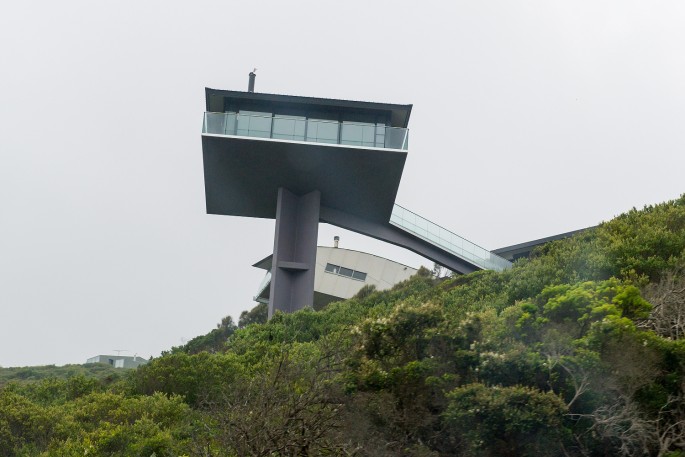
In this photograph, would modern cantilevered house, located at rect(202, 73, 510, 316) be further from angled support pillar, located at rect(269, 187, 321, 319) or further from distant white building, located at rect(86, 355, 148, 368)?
distant white building, located at rect(86, 355, 148, 368)

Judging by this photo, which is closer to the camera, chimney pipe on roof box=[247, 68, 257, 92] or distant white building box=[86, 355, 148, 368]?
chimney pipe on roof box=[247, 68, 257, 92]

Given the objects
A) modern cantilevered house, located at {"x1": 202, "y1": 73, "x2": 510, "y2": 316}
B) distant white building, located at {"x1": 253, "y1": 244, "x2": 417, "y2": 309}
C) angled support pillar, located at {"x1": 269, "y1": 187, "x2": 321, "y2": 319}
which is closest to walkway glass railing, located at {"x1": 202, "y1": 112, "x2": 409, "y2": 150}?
modern cantilevered house, located at {"x1": 202, "y1": 73, "x2": 510, "y2": 316}

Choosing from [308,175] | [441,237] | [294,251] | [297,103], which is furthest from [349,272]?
[297,103]

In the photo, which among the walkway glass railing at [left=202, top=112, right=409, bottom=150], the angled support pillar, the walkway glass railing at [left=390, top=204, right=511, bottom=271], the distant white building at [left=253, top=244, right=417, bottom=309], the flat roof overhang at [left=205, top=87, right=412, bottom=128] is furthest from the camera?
the distant white building at [left=253, top=244, right=417, bottom=309]

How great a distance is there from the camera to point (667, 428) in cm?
1112

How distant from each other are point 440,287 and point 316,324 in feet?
16.3

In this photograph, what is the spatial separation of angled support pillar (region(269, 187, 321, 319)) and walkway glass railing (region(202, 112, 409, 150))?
4248mm

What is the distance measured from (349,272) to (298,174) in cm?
1209

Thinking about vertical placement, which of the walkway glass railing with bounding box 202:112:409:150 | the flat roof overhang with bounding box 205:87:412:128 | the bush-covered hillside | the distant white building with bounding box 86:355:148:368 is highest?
the flat roof overhang with bounding box 205:87:412:128

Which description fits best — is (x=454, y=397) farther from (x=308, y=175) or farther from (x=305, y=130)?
(x=308, y=175)

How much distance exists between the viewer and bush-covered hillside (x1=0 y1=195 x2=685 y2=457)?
10500mm

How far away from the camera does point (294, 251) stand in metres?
33.8

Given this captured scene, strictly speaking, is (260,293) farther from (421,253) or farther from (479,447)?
(479,447)

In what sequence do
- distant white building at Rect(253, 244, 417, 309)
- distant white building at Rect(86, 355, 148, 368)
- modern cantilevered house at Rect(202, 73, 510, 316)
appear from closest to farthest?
modern cantilevered house at Rect(202, 73, 510, 316)
distant white building at Rect(253, 244, 417, 309)
distant white building at Rect(86, 355, 148, 368)
